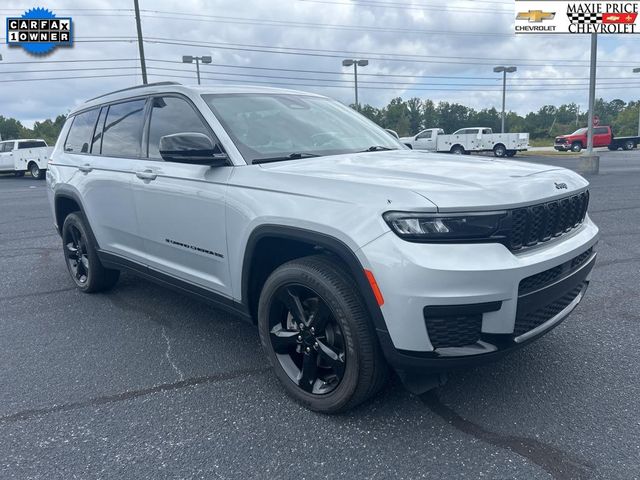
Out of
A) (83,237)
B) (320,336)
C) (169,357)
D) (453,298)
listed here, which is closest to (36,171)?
(83,237)

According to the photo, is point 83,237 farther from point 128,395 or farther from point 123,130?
point 128,395

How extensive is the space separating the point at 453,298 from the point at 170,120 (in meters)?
2.54

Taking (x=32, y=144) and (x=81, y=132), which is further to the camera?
(x=32, y=144)

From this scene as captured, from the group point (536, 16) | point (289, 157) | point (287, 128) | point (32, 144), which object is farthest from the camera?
point (32, 144)

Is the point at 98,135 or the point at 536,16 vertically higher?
the point at 536,16

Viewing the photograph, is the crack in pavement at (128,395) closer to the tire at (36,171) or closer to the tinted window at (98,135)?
the tinted window at (98,135)

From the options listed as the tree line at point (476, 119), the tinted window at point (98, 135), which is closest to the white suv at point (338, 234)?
the tinted window at point (98, 135)

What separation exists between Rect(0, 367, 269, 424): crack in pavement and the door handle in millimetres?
1464

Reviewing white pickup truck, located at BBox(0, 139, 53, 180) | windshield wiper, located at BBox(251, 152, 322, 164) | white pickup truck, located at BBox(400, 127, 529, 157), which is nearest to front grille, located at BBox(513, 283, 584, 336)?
windshield wiper, located at BBox(251, 152, 322, 164)

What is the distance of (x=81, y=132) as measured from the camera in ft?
17.0

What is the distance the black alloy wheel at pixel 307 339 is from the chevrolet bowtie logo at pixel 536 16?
65.9ft

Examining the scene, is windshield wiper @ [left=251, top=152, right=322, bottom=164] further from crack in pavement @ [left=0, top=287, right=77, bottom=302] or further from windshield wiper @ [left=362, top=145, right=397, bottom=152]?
crack in pavement @ [left=0, top=287, right=77, bottom=302]

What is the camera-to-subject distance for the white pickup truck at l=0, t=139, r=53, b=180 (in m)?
22.7

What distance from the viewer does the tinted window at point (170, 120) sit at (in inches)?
141
